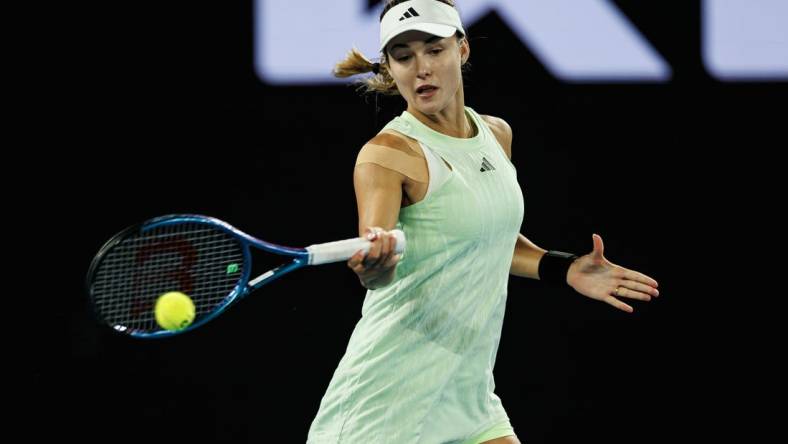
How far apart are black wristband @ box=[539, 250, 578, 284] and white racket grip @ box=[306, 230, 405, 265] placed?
3.02 ft

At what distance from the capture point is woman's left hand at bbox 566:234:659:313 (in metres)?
2.92

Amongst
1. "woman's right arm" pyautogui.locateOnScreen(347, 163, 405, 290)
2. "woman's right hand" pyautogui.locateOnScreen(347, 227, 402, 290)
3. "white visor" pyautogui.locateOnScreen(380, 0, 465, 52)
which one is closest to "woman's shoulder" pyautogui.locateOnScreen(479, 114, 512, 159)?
"white visor" pyautogui.locateOnScreen(380, 0, 465, 52)

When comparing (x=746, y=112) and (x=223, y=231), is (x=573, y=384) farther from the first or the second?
(x=223, y=231)

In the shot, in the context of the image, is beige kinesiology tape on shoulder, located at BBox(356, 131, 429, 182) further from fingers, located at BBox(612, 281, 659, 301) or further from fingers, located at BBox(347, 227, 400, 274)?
fingers, located at BBox(612, 281, 659, 301)

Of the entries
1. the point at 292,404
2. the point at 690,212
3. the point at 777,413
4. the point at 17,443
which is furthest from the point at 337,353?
the point at 777,413

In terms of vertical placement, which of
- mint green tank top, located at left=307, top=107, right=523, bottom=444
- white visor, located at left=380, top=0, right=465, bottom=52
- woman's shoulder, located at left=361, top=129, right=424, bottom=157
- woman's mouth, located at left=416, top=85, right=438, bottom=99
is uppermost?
white visor, located at left=380, top=0, right=465, bottom=52

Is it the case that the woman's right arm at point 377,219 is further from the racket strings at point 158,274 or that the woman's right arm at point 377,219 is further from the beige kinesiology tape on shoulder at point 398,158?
the racket strings at point 158,274

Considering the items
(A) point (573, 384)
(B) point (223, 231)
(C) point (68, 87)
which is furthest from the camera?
(A) point (573, 384)

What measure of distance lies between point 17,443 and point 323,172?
154cm

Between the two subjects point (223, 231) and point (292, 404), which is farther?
point (292, 404)

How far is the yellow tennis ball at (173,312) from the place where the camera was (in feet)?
7.77

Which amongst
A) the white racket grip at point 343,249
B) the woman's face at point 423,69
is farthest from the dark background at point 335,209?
the white racket grip at point 343,249

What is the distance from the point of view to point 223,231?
95.9 inches

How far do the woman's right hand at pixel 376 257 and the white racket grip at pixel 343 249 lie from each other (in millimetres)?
10
